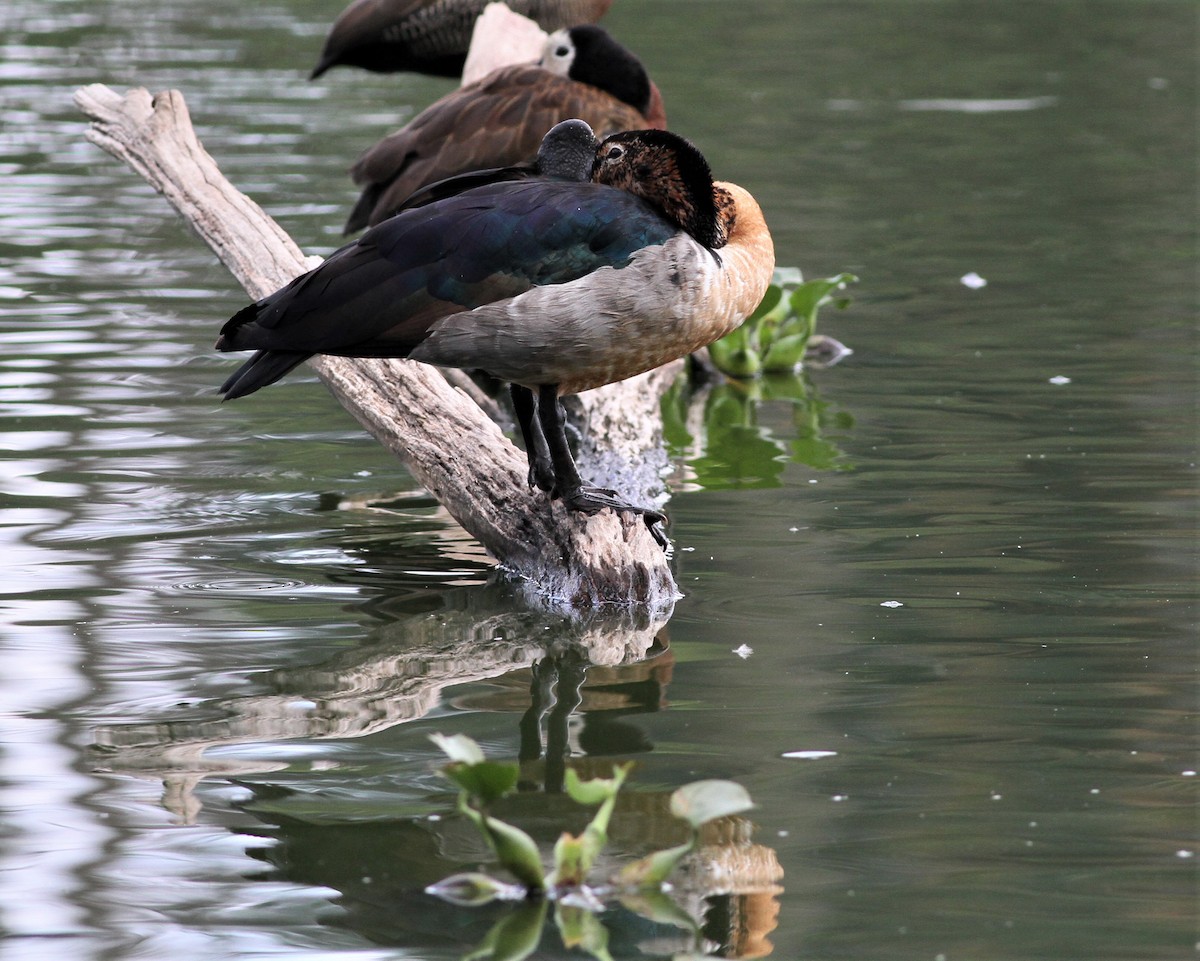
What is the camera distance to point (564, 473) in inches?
178

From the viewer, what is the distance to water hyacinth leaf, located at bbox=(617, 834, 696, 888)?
9.64 ft

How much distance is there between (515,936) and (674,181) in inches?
83.0

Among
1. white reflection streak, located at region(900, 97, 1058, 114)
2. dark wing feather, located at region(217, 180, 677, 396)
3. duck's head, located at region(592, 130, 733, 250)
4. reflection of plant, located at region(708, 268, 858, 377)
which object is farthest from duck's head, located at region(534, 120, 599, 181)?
white reflection streak, located at region(900, 97, 1058, 114)

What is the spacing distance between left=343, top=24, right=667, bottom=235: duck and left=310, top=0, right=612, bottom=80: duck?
1283 millimetres

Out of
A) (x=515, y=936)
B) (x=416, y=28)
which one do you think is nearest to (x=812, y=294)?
(x=416, y=28)

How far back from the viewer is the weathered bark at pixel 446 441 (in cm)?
454

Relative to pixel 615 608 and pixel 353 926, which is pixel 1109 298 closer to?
pixel 615 608

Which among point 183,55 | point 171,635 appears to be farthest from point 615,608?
point 183,55

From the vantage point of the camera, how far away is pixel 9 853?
3.20 metres

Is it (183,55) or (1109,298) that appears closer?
(1109,298)

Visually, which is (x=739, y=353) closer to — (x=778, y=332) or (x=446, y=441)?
(x=778, y=332)

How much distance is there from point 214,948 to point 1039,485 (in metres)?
3.54

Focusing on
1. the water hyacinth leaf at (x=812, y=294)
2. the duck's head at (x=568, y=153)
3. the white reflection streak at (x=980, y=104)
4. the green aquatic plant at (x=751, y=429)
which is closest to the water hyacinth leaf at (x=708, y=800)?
the duck's head at (x=568, y=153)

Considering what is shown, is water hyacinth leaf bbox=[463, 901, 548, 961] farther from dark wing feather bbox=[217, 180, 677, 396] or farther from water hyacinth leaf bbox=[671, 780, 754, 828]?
dark wing feather bbox=[217, 180, 677, 396]
